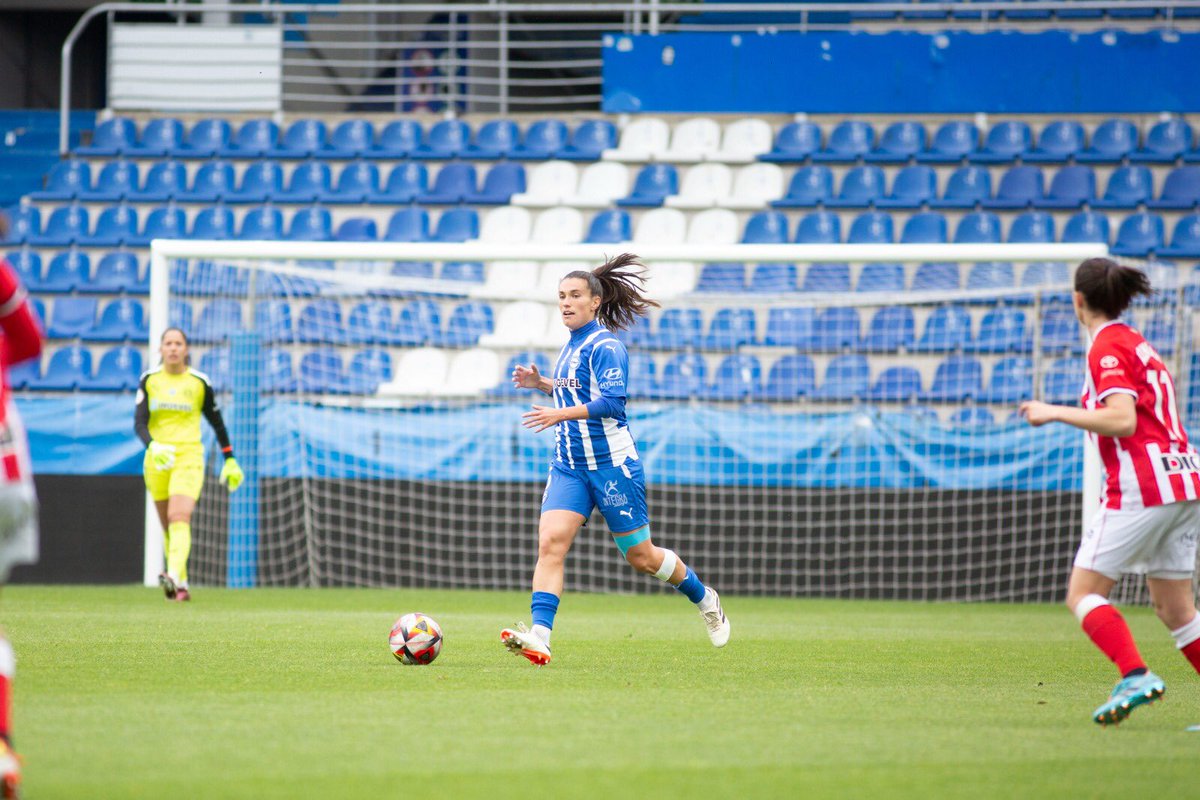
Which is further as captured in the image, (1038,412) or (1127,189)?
(1127,189)

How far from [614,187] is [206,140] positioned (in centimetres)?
569

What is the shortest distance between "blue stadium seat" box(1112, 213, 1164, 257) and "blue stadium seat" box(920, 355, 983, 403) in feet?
8.88

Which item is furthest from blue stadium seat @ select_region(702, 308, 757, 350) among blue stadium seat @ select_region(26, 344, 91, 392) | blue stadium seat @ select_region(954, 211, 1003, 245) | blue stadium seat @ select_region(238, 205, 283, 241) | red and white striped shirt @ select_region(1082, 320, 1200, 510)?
red and white striped shirt @ select_region(1082, 320, 1200, 510)

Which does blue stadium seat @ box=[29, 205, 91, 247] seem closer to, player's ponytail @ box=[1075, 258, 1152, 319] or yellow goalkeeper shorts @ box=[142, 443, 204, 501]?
yellow goalkeeper shorts @ box=[142, 443, 204, 501]

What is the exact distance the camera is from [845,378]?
50.5ft

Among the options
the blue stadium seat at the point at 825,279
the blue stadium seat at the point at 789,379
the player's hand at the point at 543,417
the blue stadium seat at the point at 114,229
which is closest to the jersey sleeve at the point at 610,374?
the player's hand at the point at 543,417

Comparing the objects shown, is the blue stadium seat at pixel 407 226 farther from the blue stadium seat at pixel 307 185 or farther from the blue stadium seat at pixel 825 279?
the blue stadium seat at pixel 825 279

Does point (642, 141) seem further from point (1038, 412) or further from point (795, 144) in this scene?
point (1038, 412)

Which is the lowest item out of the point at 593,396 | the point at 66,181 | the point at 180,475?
the point at 180,475

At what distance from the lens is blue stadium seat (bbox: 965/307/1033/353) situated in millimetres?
15211

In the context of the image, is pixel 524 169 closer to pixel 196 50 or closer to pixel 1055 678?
pixel 196 50

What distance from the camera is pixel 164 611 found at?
10.4 m

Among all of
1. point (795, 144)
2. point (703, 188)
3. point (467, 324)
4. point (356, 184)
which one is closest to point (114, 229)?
point (356, 184)

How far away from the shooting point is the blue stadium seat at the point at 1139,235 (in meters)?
16.6
